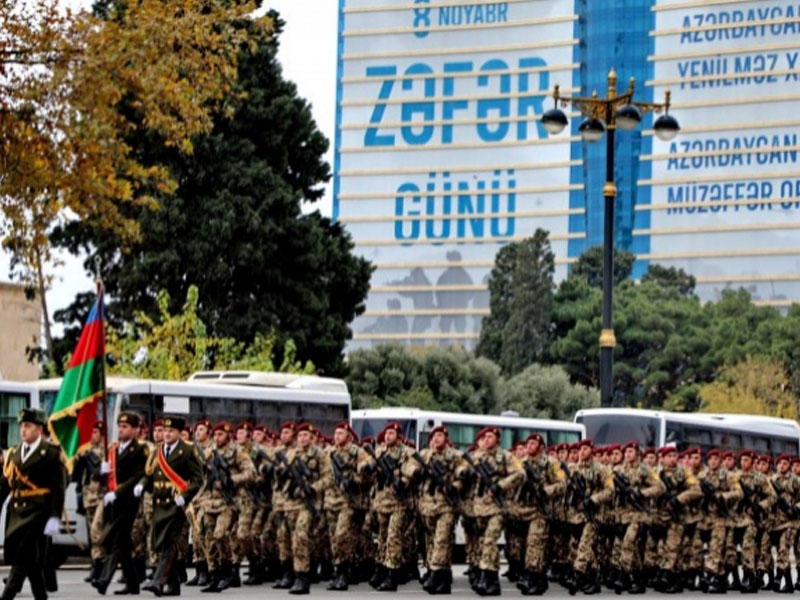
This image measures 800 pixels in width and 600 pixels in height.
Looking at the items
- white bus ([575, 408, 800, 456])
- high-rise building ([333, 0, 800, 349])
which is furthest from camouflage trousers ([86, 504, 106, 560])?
high-rise building ([333, 0, 800, 349])

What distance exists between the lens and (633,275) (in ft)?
415

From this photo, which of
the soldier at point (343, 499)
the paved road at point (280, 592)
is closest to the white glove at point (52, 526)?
the paved road at point (280, 592)

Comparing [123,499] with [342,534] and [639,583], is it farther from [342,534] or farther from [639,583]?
[639,583]

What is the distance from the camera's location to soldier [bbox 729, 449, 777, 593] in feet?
80.5

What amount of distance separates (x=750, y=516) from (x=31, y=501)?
11.7 metres

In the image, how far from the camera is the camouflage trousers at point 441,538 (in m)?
20.1

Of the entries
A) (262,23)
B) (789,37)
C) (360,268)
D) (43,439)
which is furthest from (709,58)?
(43,439)

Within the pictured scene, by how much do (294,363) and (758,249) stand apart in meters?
76.8

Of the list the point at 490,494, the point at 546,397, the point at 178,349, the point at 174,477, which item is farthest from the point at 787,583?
the point at 546,397

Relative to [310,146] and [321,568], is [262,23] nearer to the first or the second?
[321,568]

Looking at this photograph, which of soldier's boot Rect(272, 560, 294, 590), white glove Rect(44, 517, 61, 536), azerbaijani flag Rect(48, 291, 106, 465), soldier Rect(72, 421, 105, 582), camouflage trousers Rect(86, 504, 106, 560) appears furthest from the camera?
soldier Rect(72, 421, 105, 582)

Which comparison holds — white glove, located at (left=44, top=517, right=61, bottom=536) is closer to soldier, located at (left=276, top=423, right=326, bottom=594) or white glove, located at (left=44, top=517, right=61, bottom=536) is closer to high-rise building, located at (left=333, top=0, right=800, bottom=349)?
soldier, located at (left=276, top=423, right=326, bottom=594)

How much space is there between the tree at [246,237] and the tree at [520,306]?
43841 mm

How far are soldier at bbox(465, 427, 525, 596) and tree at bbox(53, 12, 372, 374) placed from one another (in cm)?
2836
